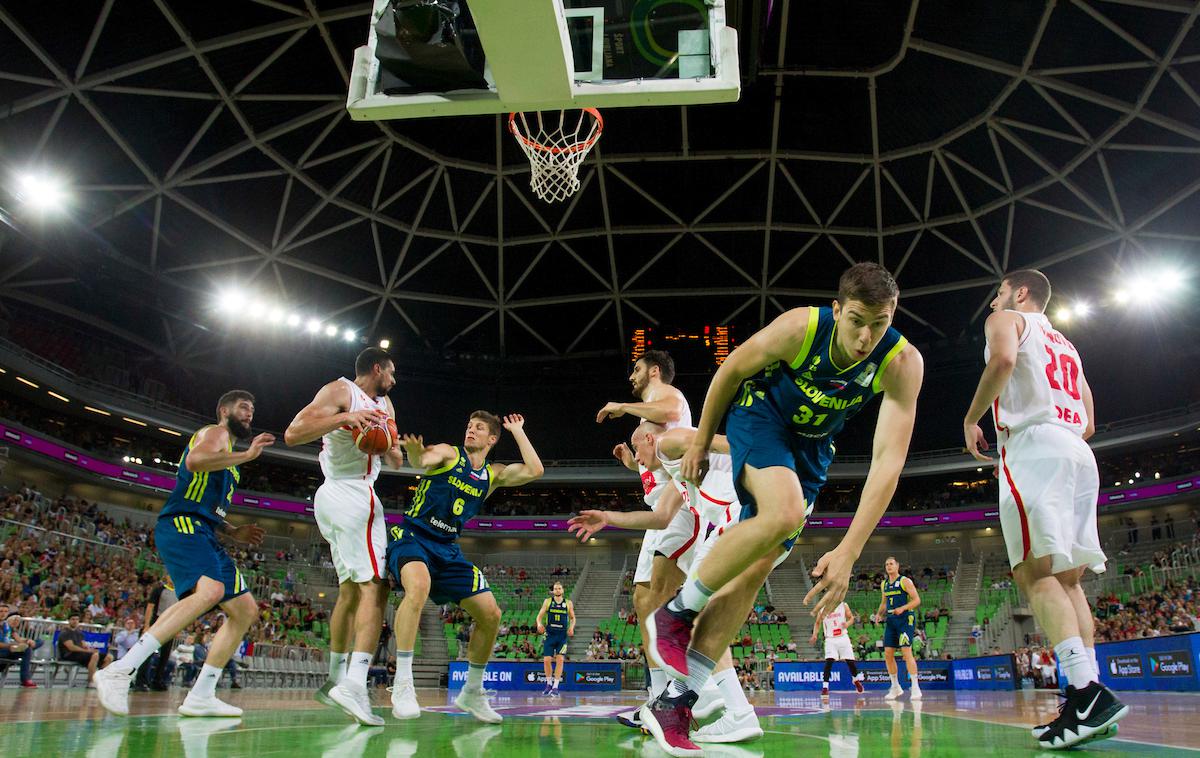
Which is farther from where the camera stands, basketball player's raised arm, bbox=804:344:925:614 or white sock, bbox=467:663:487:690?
white sock, bbox=467:663:487:690

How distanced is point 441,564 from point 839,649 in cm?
1153

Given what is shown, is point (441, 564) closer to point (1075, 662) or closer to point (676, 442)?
point (676, 442)

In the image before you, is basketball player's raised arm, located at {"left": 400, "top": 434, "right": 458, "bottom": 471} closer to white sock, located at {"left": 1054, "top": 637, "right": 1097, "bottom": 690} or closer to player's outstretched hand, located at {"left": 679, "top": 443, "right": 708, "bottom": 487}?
player's outstretched hand, located at {"left": 679, "top": 443, "right": 708, "bottom": 487}

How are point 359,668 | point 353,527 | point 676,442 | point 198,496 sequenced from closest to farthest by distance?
point 676,442, point 359,668, point 353,527, point 198,496

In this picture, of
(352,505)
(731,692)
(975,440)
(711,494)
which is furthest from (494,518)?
(731,692)

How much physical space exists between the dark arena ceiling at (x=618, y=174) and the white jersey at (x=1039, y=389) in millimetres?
11791

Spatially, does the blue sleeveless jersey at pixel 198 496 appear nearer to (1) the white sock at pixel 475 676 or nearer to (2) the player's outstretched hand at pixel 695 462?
(1) the white sock at pixel 475 676

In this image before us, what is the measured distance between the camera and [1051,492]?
4.18 m

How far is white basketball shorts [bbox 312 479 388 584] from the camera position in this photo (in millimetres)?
5711

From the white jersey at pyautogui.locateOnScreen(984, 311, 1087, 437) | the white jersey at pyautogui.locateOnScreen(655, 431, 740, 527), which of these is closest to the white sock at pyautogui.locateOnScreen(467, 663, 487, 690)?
the white jersey at pyautogui.locateOnScreen(655, 431, 740, 527)

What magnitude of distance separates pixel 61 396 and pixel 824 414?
30950mm

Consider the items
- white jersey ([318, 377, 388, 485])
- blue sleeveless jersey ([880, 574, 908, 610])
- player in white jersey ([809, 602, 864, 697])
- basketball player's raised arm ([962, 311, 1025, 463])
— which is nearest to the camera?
basketball player's raised arm ([962, 311, 1025, 463])

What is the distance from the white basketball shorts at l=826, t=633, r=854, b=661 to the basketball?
38.4 ft

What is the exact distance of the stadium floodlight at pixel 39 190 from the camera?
22031 mm
